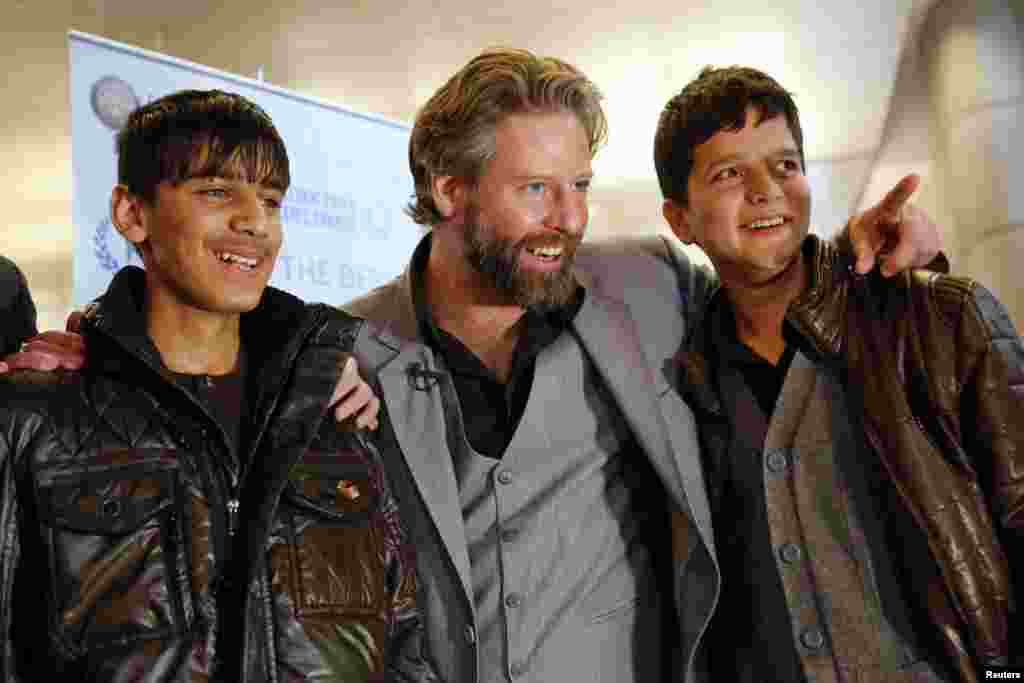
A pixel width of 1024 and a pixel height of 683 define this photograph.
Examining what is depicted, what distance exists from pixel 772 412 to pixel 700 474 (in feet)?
0.64

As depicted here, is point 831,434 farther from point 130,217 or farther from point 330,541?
point 130,217

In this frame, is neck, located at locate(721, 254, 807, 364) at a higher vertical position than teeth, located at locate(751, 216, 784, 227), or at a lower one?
lower

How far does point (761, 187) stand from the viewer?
2061 mm

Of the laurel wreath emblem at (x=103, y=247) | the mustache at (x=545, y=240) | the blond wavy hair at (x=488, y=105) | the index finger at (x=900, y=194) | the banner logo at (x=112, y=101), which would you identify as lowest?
the index finger at (x=900, y=194)

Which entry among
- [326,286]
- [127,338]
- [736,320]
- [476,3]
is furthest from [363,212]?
[476,3]

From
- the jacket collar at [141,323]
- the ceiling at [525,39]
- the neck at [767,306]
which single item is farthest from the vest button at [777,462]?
the ceiling at [525,39]

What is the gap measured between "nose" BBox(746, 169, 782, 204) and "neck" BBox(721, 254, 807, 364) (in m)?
0.15

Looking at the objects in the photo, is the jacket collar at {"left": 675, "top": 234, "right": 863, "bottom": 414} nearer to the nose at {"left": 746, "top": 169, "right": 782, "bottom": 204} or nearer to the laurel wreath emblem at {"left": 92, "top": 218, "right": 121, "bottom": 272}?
the nose at {"left": 746, "top": 169, "right": 782, "bottom": 204}

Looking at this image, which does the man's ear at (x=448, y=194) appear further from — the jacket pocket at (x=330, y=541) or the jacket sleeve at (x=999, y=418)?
the jacket sleeve at (x=999, y=418)

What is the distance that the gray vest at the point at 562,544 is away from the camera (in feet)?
6.57

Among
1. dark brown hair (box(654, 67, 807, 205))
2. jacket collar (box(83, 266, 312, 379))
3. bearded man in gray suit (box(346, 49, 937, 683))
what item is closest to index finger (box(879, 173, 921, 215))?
bearded man in gray suit (box(346, 49, 937, 683))

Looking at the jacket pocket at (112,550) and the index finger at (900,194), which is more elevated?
the index finger at (900,194)

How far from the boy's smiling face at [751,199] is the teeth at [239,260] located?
2.99 ft

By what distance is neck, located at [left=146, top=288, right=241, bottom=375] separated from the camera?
1.75 m
